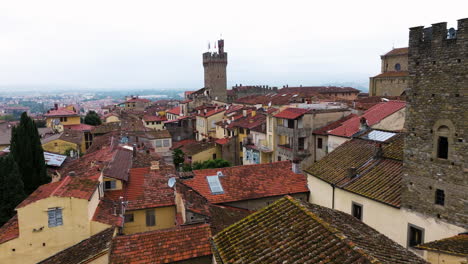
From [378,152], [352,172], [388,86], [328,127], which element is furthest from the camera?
[388,86]

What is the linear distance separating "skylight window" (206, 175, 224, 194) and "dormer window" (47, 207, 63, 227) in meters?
9.94

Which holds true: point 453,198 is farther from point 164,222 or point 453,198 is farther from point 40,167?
point 40,167

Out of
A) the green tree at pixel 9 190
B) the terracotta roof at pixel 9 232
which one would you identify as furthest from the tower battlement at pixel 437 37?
the green tree at pixel 9 190

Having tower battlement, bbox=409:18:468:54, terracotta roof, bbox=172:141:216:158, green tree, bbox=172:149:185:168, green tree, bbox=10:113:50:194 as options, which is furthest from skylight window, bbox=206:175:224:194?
terracotta roof, bbox=172:141:216:158

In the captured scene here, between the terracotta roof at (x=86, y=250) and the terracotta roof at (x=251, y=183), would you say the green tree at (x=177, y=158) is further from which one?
the terracotta roof at (x=86, y=250)

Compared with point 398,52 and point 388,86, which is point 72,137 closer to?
Answer: point 388,86

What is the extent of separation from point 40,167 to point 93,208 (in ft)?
59.2

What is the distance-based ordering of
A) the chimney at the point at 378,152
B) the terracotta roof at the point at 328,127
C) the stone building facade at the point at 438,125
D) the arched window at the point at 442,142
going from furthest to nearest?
the terracotta roof at the point at 328,127 < the chimney at the point at 378,152 < the arched window at the point at 442,142 < the stone building facade at the point at 438,125

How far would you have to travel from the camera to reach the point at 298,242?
28.8 ft

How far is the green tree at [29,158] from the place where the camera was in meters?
30.9

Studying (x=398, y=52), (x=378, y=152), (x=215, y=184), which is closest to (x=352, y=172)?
(x=378, y=152)

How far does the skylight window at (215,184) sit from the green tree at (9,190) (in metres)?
14.2

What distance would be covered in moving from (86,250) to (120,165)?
1118 centimetres

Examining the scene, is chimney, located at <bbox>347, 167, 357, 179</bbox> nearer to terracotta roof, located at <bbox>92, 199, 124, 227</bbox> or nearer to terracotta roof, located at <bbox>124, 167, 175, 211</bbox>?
terracotta roof, located at <bbox>124, 167, 175, 211</bbox>
